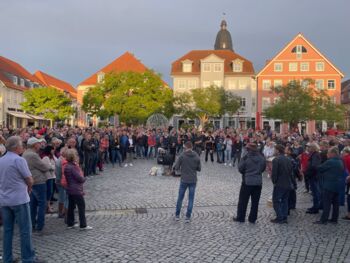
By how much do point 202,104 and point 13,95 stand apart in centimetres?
2973

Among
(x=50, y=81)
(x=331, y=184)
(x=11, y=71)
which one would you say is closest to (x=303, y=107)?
(x=331, y=184)

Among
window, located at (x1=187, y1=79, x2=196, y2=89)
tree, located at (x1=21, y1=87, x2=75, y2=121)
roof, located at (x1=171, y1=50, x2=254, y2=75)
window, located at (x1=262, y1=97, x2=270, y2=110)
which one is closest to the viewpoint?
tree, located at (x1=21, y1=87, x2=75, y2=121)

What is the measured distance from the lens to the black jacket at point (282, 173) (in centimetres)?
934

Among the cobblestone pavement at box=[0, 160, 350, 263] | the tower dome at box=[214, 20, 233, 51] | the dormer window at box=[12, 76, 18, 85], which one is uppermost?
the tower dome at box=[214, 20, 233, 51]

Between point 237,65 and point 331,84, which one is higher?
point 237,65

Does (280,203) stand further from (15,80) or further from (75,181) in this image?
(15,80)

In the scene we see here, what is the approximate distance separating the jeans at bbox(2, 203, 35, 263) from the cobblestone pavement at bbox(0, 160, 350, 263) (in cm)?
64

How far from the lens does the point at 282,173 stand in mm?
9375

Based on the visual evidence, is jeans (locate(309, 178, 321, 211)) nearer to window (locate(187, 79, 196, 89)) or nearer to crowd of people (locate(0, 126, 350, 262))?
crowd of people (locate(0, 126, 350, 262))

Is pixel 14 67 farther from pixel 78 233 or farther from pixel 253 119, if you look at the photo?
pixel 78 233

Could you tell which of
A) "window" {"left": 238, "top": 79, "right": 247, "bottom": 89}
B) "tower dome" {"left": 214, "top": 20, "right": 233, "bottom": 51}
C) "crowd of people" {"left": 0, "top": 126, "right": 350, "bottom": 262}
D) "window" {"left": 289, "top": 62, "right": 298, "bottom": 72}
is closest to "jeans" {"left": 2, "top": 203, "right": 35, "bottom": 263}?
"crowd of people" {"left": 0, "top": 126, "right": 350, "bottom": 262}

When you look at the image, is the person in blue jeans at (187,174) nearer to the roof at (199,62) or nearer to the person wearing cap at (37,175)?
the person wearing cap at (37,175)

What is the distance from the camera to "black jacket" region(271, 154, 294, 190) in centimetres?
934

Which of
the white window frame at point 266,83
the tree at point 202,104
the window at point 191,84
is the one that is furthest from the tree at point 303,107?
the window at point 191,84
